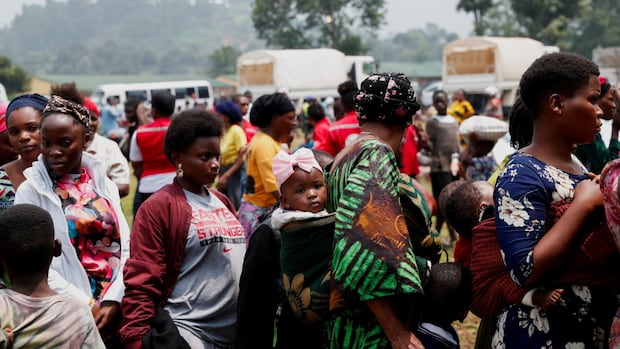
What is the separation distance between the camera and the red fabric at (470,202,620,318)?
2.43m

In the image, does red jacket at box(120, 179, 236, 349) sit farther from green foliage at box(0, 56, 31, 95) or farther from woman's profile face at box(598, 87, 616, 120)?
green foliage at box(0, 56, 31, 95)

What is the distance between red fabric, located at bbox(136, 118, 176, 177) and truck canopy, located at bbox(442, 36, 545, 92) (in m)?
27.1

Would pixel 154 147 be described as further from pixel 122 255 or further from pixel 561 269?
pixel 561 269

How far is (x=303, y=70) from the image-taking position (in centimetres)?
3550

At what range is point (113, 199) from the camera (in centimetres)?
368

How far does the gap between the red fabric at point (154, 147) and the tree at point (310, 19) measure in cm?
5472

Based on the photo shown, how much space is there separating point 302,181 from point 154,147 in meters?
4.10

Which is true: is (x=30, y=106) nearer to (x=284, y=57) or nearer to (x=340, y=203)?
(x=340, y=203)

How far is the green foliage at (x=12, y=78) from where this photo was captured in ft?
192

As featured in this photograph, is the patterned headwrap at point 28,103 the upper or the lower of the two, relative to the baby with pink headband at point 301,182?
upper

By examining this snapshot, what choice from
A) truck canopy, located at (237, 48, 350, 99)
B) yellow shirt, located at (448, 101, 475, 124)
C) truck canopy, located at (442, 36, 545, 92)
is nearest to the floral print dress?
yellow shirt, located at (448, 101, 475, 124)

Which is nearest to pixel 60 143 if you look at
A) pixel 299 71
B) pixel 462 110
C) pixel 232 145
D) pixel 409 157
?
pixel 232 145

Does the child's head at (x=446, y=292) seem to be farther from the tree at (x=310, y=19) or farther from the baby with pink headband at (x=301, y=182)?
the tree at (x=310, y=19)

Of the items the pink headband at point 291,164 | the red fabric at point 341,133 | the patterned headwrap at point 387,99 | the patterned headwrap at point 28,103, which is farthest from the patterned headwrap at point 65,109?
the red fabric at point 341,133
